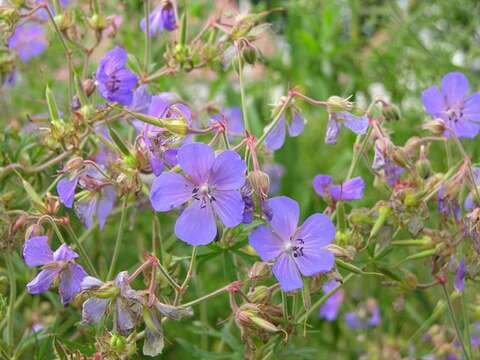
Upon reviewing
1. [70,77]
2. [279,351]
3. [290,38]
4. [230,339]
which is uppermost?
[70,77]

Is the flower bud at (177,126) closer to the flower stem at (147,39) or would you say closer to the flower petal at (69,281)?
the flower petal at (69,281)

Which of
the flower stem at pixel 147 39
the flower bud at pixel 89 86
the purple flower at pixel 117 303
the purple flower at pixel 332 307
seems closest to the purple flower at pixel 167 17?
the flower stem at pixel 147 39

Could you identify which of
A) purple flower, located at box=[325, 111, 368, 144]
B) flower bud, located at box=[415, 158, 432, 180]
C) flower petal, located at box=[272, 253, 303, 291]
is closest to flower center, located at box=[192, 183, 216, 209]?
flower petal, located at box=[272, 253, 303, 291]

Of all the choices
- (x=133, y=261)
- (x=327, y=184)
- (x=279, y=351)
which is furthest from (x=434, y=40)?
(x=279, y=351)

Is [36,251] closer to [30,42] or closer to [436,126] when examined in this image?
[436,126]

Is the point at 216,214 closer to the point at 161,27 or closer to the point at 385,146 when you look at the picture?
the point at 385,146

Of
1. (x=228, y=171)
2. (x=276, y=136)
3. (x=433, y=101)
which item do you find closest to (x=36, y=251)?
(x=228, y=171)
